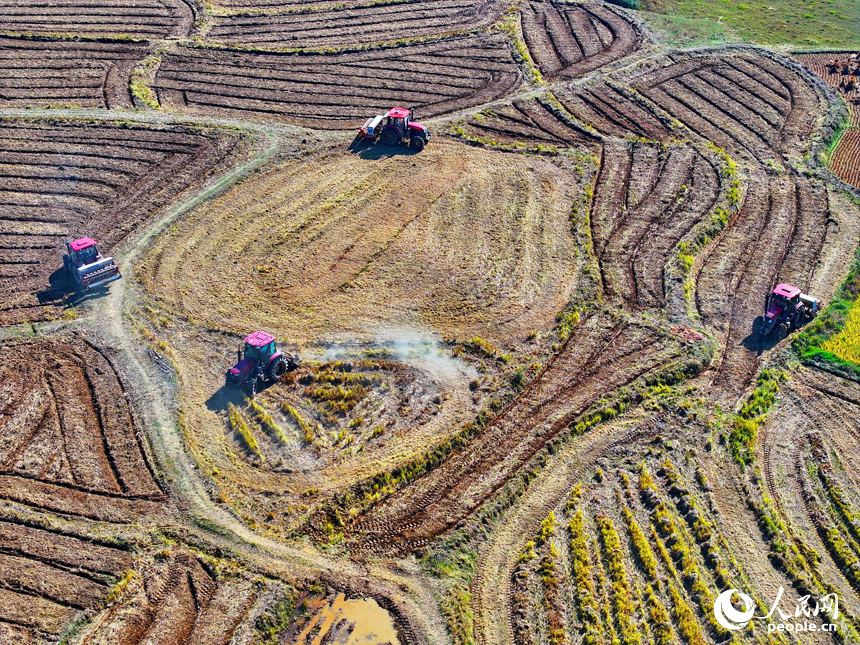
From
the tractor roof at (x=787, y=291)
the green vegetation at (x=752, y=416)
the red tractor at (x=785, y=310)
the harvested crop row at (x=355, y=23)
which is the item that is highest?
the harvested crop row at (x=355, y=23)

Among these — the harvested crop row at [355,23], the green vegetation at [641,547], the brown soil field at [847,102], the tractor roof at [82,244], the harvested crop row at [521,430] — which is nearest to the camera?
the green vegetation at [641,547]

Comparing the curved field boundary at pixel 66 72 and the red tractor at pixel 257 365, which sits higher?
the curved field boundary at pixel 66 72

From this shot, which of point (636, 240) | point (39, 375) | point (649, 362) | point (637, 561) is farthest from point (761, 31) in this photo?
point (39, 375)

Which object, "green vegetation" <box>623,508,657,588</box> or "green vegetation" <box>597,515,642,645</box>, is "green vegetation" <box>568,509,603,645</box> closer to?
"green vegetation" <box>597,515,642,645</box>

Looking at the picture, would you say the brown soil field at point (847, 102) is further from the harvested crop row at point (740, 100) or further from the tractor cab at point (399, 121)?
the tractor cab at point (399, 121)

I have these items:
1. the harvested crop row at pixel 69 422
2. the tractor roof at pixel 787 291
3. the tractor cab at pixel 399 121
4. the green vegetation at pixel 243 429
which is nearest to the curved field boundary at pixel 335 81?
the tractor cab at pixel 399 121

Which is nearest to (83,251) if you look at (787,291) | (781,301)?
(781,301)

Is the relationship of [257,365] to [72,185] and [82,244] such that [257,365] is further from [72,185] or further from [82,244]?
[72,185]
